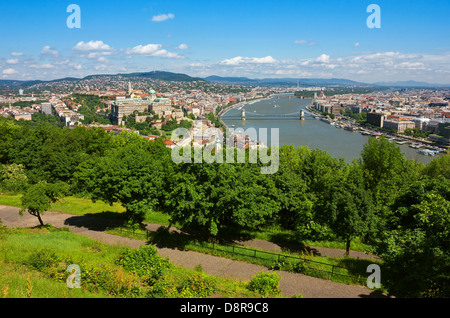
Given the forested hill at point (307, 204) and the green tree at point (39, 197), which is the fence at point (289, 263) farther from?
the green tree at point (39, 197)

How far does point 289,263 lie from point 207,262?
184 centimetres

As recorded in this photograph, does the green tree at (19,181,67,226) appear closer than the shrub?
No

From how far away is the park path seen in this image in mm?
5875

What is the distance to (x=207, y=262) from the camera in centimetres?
733

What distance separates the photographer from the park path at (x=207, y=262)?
5.88 metres

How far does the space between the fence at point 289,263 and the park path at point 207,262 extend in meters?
0.14

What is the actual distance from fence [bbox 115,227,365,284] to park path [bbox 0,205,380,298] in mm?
141

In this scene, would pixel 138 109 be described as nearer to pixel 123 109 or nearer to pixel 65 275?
pixel 123 109

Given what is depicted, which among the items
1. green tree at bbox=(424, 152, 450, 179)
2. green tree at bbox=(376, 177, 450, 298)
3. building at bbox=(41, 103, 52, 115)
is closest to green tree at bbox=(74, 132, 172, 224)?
green tree at bbox=(376, 177, 450, 298)

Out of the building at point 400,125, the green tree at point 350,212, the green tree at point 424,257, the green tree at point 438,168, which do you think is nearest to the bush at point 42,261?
the green tree at point 424,257

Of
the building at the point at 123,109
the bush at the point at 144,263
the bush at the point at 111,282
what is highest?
the building at the point at 123,109

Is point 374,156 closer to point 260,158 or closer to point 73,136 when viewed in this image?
point 260,158

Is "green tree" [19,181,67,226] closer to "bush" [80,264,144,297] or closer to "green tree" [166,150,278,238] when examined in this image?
"green tree" [166,150,278,238]
